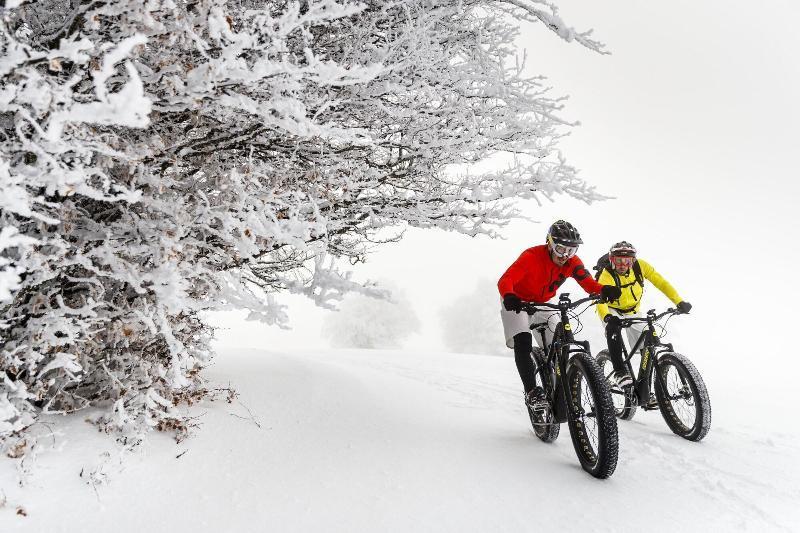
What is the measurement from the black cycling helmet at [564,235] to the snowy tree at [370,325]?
28.7m

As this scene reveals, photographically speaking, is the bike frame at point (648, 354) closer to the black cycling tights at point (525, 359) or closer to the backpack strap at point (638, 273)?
the backpack strap at point (638, 273)

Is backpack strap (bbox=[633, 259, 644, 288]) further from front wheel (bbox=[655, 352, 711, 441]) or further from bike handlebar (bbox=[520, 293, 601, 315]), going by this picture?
bike handlebar (bbox=[520, 293, 601, 315])

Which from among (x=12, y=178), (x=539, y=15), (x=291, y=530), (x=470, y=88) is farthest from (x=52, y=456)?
(x=539, y=15)

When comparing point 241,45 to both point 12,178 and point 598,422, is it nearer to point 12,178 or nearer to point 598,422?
point 12,178

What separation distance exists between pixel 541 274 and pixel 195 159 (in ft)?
10.5

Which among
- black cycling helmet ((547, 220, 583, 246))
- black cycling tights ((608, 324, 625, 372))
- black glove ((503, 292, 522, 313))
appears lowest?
black cycling tights ((608, 324, 625, 372))

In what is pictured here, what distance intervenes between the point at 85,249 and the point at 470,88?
3.32 meters

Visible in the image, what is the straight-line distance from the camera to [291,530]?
2.41 metres

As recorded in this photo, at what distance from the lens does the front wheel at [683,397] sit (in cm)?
397

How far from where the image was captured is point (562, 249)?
3.83m

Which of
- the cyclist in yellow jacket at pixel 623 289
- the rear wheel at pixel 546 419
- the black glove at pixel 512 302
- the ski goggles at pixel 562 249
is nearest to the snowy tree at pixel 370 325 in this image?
the cyclist in yellow jacket at pixel 623 289

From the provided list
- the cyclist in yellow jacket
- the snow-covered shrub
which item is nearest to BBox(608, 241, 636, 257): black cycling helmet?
the cyclist in yellow jacket

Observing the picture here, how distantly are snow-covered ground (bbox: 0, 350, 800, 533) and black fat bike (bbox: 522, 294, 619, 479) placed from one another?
0.16m

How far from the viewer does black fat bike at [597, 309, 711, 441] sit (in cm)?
400
